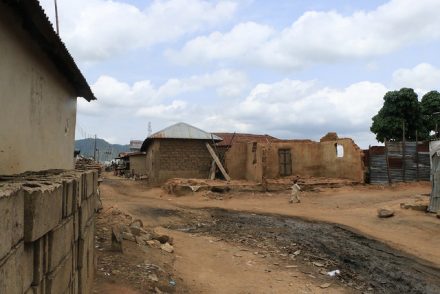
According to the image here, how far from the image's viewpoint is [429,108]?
30.4m

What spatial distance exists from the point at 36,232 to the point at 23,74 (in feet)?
14.8

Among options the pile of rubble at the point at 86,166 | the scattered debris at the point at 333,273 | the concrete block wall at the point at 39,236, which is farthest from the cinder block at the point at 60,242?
the pile of rubble at the point at 86,166

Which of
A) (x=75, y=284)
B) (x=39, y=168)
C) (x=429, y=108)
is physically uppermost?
(x=429, y=108)

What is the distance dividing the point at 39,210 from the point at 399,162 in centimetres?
2200

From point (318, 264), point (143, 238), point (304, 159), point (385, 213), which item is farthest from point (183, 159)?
point (318, 264)

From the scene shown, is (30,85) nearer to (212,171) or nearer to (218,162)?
(212,171)

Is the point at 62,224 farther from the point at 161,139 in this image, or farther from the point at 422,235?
the point at 161,139

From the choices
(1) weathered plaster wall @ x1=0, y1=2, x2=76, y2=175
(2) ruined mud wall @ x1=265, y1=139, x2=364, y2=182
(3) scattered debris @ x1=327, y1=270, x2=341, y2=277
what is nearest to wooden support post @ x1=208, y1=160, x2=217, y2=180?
(2) ruined mud wall @ x1=265, y1=139, x2=364, y2=182

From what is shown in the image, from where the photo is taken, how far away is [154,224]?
558 inches

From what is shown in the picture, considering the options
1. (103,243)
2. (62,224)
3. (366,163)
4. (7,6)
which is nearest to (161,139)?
(366,163)

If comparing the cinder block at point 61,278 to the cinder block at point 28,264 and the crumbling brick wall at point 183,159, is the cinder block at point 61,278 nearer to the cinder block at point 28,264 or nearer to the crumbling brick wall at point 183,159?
the cinder block at point 28,264

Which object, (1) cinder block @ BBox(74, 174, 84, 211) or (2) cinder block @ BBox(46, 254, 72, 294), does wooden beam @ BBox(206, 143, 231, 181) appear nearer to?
(1) cinder block @ BBox(74, 174, 84, 211)

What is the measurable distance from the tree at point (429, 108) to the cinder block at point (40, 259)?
30682 mm

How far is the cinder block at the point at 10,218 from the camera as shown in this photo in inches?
81.4
